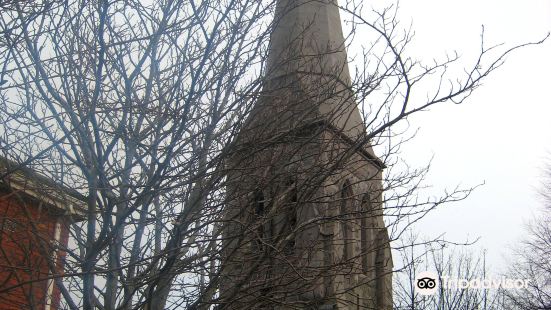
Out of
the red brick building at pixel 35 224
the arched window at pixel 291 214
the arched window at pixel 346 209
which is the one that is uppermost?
the arched window at pixel 346 209

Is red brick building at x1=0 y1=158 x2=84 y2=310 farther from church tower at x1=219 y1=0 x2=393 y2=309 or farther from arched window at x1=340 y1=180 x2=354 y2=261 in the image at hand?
arched window at x1=340 y1=180 x2=354 y2=261

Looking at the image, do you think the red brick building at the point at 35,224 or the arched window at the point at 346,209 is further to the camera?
the arched window at the point at 346,209

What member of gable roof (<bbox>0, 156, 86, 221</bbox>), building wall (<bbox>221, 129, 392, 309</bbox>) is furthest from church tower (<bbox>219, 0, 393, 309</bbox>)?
gable roof (<bbox>0, 156, 86, 221</bbox>)

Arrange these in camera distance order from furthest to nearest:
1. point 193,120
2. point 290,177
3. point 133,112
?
point 290,177 < point 193,120 < point 133,112

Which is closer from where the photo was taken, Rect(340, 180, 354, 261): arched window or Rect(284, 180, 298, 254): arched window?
Rect(284, 180, 298, 254): arched window

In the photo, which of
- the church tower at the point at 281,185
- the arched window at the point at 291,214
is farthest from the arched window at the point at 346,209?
the arched window at the point at 291,214

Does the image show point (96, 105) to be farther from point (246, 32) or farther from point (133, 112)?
point (246, 32)

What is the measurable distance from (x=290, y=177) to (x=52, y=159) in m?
2.70

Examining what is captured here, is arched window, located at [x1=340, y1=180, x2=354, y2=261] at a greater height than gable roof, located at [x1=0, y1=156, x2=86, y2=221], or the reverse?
arched window, located at [x1=340, y1=180, x2=354, y2=261]

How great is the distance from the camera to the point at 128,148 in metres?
7.35

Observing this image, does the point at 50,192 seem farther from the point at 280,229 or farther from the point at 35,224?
the point at 280,229

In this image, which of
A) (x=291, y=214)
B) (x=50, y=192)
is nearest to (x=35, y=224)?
(x=50, y=192)

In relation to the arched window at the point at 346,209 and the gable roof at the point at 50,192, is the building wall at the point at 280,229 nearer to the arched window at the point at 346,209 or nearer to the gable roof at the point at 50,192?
the arched window at the point at 346,209

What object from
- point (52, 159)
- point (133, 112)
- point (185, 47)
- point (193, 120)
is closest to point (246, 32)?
point (185, 47)
